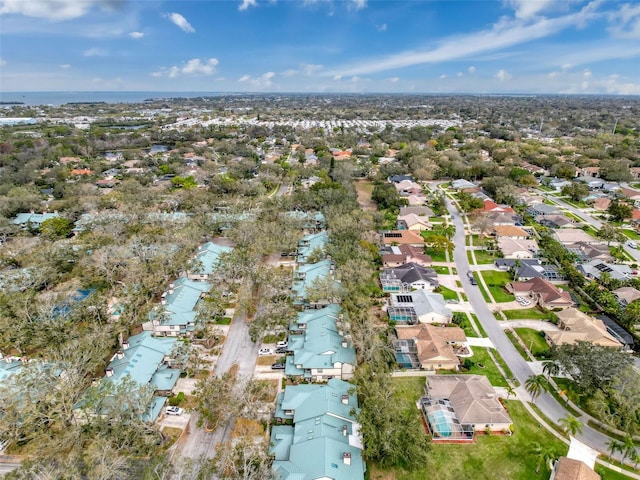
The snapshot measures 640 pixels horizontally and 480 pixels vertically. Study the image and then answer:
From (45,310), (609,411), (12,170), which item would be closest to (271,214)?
(45,310)

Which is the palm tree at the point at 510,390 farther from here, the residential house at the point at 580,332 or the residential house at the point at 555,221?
the residential house at the point at 555,221

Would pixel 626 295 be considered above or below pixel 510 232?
above

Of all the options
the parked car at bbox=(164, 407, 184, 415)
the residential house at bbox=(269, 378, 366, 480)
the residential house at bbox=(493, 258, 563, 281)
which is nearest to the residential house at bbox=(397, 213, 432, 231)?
the residential house at bbox=(493, 258, 563, 281)

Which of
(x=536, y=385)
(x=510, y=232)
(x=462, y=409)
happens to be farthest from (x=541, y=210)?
(x=462, y=409)

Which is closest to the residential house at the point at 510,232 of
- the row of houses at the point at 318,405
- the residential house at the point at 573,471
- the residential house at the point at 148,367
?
the row of houses at the point at 318,405

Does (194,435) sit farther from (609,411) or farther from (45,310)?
(609,411)

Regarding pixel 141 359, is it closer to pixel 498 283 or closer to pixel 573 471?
pixel 573 471

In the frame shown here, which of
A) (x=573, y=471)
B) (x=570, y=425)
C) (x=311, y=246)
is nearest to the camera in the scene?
(x=573, y=471)
